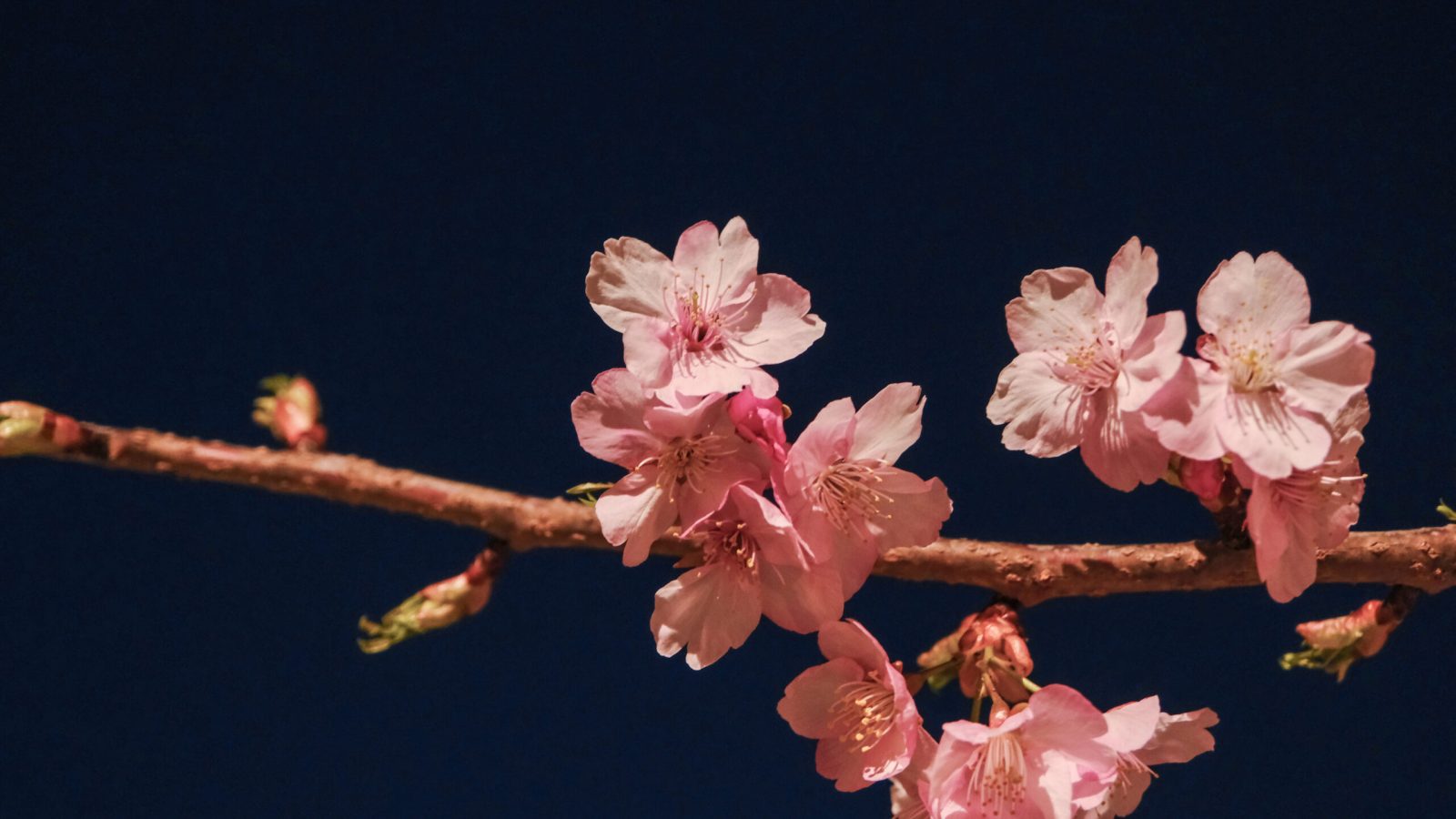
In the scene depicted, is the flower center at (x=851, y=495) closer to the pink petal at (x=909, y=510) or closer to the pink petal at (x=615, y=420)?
the pink petal at (x=909, y=510)

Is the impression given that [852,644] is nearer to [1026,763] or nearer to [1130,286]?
[1026,763]

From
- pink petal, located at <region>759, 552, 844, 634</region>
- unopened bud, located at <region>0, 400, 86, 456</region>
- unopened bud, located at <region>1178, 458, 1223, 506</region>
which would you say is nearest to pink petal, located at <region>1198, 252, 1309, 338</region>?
unopened bud, located at <region>1178, 458, 1223, 506</region>

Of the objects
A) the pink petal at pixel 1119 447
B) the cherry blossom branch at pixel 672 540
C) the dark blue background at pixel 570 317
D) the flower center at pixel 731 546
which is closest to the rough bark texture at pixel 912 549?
the cherry blossom branch at pixel 672 540

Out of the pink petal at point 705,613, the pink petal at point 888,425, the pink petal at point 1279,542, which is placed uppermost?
the pink petal at point 888,425

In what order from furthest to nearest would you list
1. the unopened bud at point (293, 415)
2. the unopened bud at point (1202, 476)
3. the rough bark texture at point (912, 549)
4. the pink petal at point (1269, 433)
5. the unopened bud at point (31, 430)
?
the unopened bud at point (293, 415) → the unopened bud at point (31, 430) → the rough bark texture at point (912, 549) → the unopened bud at point (1202, 476) → the pink petal at point (1269, 433)

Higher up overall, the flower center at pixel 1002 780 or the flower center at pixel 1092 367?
the flower center at pixel 1092 367

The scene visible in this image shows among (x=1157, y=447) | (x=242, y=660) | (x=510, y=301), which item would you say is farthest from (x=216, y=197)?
(x=1157, y=447)

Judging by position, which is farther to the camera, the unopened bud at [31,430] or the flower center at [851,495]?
the unopened bud at [31,430]

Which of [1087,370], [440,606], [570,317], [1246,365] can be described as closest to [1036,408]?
[1087,370]

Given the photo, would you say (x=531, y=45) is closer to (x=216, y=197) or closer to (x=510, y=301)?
(x=510, y=301)
